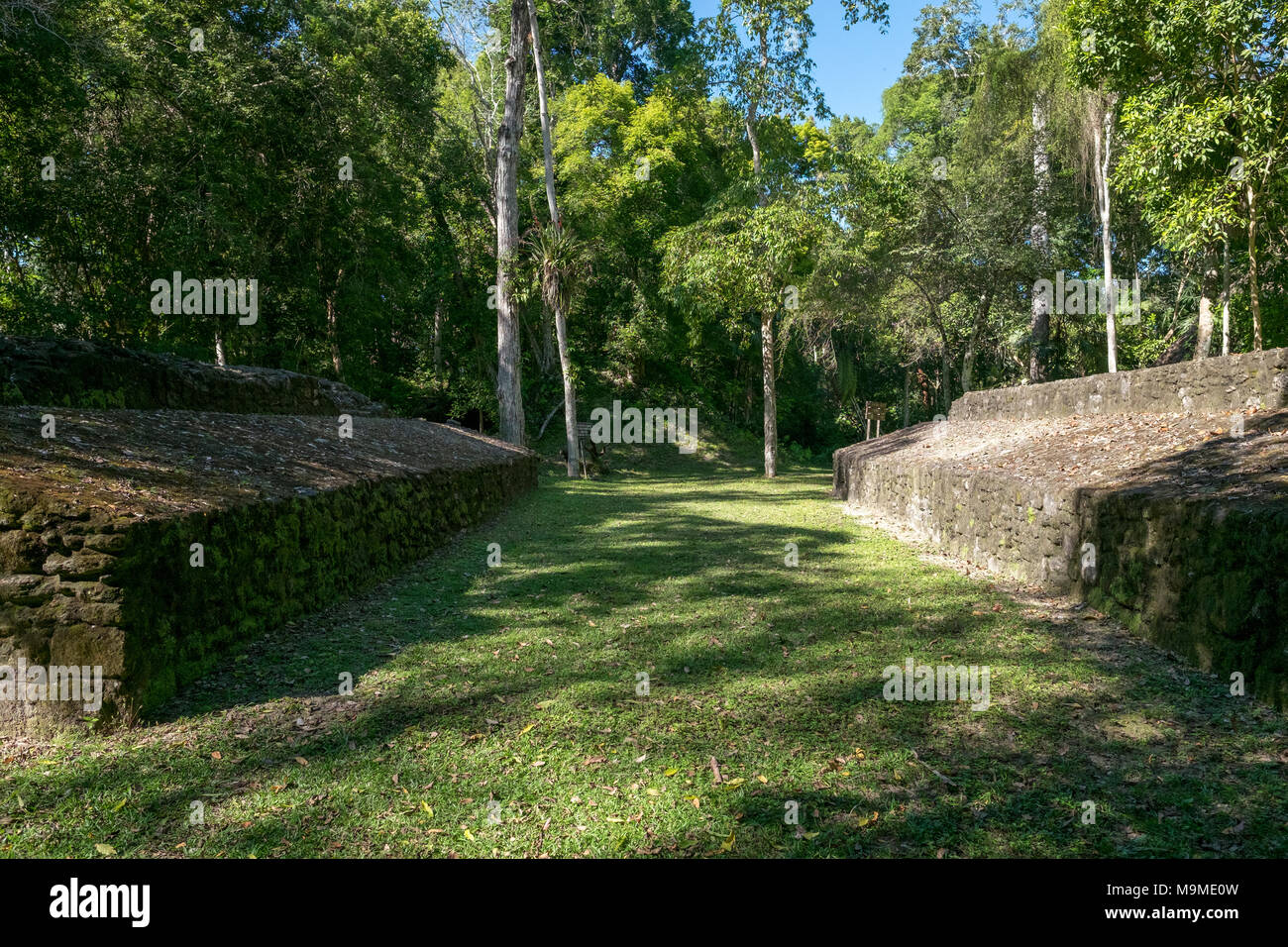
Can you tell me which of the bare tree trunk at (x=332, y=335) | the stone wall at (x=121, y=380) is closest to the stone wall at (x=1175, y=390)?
the stone wall at (x=121, y=380)

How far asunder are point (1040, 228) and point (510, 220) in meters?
16.0

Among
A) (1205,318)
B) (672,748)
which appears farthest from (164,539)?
(1205,318)

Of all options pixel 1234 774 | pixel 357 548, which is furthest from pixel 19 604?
pixel 1234 774

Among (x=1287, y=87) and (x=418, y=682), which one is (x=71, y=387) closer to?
(x=418, y=682)

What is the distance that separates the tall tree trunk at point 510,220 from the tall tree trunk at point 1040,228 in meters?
14.9

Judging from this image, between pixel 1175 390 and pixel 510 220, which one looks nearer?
pixel 1175 390

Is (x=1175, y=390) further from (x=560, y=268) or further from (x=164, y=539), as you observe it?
(x=560, y=268)

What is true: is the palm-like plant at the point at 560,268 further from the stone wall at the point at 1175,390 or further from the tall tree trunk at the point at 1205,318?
the tall tree trunk at the point at 1205,318

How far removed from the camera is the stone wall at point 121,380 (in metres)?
6.38

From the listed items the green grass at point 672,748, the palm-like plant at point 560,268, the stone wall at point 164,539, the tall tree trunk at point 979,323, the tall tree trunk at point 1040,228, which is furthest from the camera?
the tall tree trunk at point 979,323

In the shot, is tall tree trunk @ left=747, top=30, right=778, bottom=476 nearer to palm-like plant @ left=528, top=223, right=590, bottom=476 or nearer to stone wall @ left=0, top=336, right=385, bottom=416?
palm-like plant @ left=528, top=223, right=590, bottom=476

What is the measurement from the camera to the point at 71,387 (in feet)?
22.0

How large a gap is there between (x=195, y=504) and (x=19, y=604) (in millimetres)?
1056

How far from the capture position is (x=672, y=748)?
3.54 metres
